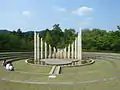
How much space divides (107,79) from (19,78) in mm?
5055

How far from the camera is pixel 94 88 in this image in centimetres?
960

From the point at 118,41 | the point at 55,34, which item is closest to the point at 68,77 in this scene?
the point at 118,41

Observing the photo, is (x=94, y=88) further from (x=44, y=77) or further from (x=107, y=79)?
(x=44, y=77)

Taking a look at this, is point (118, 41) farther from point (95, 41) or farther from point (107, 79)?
point (107, 79)

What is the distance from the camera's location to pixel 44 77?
39.3 ft

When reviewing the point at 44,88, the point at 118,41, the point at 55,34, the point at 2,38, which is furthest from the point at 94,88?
the point at 55,34

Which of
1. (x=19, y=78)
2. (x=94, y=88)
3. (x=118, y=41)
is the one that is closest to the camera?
(x=94, y=88)

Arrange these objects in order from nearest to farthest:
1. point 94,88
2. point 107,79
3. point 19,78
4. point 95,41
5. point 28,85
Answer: point 94,88 < point 28,85 < point 107,79 < point 19,78 < point 95,41

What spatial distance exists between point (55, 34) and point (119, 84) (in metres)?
46.1

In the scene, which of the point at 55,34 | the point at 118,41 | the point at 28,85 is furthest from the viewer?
the point at 55,34

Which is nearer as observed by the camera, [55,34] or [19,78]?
[19,78]

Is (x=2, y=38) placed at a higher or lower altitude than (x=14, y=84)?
higher

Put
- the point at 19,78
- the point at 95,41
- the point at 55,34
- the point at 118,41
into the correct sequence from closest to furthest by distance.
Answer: the point at 19,78
the point at 118,41
the point at 95,41
the point at 55,34

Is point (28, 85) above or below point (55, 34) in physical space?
below
